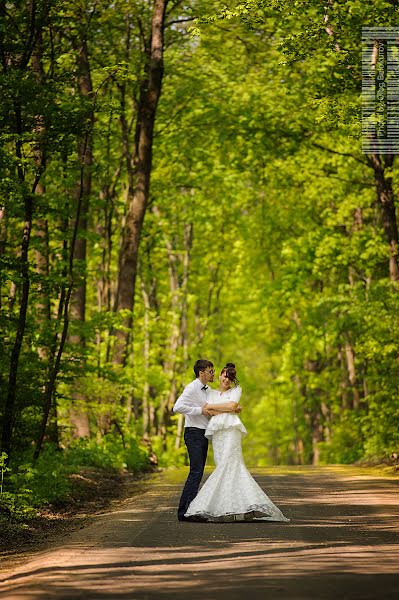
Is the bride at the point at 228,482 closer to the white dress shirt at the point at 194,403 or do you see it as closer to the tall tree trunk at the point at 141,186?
the white dress shirt at the point at 194,403

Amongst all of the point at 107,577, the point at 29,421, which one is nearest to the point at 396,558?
the point at 107,577

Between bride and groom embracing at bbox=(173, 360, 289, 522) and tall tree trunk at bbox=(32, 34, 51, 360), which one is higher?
tall tree trunk at bbox=(32, 34, 51, 360)

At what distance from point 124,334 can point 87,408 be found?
6.03 metres

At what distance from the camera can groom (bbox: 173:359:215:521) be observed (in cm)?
1506

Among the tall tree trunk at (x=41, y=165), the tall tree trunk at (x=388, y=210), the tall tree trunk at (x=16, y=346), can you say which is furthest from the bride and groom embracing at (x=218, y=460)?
the tall tree trunk at (x=388, y=210)

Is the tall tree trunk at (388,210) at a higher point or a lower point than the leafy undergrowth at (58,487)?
higher

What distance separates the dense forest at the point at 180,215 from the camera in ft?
63.6

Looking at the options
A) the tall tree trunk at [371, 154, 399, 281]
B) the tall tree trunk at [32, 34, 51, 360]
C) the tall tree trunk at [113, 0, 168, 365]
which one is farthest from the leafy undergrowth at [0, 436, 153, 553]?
the tall tree trunk at [371, 154, 399, 281]

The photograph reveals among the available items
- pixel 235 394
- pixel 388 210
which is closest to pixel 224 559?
pixel 235 394

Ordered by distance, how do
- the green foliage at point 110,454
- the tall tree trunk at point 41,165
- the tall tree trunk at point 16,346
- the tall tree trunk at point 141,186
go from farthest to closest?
the tall tree trunk at point 141,186 < the green foliage at point 110,454 < the tall tree trunk at point 41,165 < the tall tree trunk at point 16,346

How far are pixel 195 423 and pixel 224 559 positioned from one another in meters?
4.78

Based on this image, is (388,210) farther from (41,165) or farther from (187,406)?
(187,406)

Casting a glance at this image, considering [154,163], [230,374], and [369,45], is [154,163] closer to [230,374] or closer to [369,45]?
[369,45]

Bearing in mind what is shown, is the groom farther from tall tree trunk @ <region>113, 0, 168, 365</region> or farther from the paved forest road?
tall tree trunk @ <region>113, 0, 168, 365</region>
